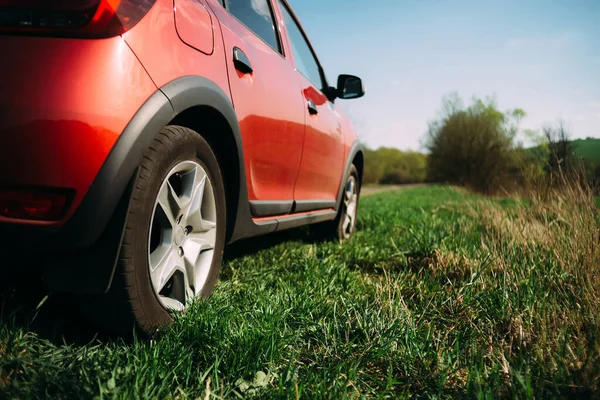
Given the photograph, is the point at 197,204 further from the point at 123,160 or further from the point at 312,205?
the point at 312,205

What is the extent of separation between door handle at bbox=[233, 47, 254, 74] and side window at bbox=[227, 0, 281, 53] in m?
0.34

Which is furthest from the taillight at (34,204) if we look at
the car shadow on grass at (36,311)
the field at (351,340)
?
the field at (351,340)

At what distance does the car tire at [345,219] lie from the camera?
4.19 metres

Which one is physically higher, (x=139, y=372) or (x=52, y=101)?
(x=52, y=101)

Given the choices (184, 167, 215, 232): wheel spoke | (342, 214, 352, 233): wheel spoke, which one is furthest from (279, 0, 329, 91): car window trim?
(184, 167, 215, 232): wheel spoke

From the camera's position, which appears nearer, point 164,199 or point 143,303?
point 143,303

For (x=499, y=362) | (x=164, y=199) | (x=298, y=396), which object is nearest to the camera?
(x=298, y=396)

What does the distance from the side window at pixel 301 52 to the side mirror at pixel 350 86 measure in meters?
0.20

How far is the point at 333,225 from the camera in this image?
13.8 ft

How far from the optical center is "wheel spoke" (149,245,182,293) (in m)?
1.55

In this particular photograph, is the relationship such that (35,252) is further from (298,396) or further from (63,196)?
(298,396)

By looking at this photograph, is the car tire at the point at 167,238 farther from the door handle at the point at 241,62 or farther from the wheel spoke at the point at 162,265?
the door handle at the point at 241,62

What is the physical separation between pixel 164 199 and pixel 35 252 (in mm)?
468

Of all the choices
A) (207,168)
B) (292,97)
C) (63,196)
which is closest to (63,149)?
(63,196)
